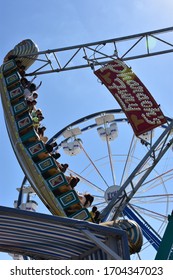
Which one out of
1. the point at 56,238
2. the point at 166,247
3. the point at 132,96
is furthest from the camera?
the point at 132,96

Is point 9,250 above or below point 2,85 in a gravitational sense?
below

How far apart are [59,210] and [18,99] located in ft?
12.6

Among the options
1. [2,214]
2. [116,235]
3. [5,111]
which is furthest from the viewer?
[5,111]

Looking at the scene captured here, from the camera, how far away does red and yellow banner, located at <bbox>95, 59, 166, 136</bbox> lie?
1250 centimetres

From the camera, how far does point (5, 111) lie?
1545 centimetres

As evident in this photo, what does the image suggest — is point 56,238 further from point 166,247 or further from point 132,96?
point 132,96

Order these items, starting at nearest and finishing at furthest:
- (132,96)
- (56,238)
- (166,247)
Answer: (56,238) → (166,247) → (132,96)

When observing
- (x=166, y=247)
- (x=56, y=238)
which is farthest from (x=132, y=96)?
(x=56, y=238)

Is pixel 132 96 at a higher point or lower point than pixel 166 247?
higher

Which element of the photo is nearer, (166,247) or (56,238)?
(56,238)

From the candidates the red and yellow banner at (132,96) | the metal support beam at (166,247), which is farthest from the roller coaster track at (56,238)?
the red and yellow banner at (132,96)

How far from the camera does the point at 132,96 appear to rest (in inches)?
515
